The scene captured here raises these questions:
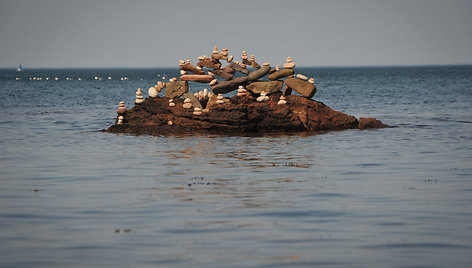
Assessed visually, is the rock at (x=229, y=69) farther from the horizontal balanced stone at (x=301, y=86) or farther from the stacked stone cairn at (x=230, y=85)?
the horizontal balanced stone at (x=301, y=86)

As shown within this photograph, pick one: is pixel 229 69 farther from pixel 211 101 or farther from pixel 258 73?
pixel 211 101

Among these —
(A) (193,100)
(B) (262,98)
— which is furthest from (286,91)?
(A) (193,100)

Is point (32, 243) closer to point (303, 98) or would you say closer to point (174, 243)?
point (174, 243)

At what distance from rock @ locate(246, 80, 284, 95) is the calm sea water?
4811 mm

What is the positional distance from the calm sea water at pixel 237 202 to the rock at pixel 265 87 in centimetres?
481

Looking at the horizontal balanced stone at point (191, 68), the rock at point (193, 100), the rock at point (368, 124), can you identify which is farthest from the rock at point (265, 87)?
the rock at point (368, 124)

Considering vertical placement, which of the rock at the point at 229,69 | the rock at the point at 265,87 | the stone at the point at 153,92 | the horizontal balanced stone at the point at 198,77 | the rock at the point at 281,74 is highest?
the rock at the point at 229,69

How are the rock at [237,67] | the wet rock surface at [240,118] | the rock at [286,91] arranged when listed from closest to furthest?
1. the wet rock surface at [240,118]
2. the rock at [286,91]
3. the rock at [237,67]

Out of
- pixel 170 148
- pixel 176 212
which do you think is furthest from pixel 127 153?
pixel 176 212

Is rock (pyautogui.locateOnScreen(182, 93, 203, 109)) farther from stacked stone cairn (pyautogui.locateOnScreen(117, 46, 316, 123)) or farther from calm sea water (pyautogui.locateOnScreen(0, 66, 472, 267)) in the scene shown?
calm sea water (pyautogui.locateOnScreen(0, 66, 472, 267))

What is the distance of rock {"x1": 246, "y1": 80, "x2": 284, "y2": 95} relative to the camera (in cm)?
3039

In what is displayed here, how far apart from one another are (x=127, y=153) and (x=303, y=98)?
10468 mm

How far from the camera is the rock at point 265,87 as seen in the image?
3039cm

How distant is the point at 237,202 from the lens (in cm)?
1381
